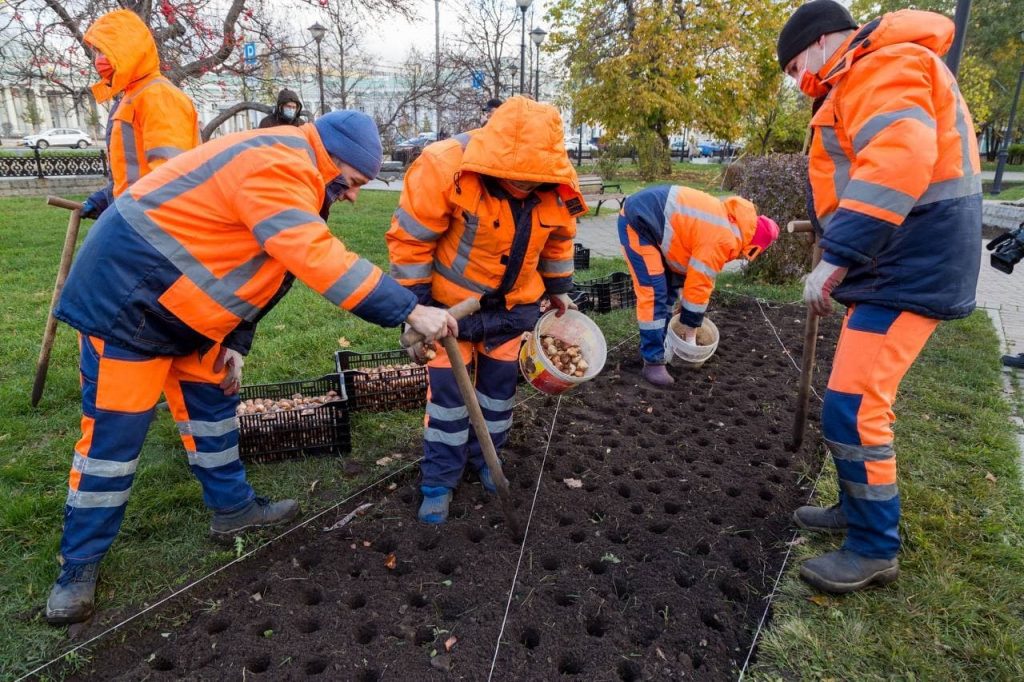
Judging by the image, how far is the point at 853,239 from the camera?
2.10 metres

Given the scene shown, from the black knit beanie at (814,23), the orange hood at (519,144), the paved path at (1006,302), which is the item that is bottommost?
the paved path at (1006,302)

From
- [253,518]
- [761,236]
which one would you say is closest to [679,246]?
[761,236]

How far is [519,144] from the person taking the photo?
95.9 inches

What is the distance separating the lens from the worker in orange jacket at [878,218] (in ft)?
6.65

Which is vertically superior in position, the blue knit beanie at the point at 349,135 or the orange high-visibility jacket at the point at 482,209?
the blue knit beanie at the point at 349,135

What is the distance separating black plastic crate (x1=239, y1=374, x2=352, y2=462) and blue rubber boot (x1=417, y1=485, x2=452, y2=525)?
28.2 inches

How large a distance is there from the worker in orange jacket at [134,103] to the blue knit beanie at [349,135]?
1.62 meters

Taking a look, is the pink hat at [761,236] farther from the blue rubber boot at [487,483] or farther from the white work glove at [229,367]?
the white work glove at [229,367]

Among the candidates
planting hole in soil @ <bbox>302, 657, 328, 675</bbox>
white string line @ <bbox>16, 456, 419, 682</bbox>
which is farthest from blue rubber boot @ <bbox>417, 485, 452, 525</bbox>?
planting hole in soil @ <bbox>302, 657, 328, 675</bbox>

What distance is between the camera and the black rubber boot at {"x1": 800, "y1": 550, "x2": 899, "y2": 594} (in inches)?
95.0

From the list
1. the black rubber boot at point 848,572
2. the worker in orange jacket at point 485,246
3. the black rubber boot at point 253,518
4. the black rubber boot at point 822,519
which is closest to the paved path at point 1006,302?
the black rubber boot at point 822,519

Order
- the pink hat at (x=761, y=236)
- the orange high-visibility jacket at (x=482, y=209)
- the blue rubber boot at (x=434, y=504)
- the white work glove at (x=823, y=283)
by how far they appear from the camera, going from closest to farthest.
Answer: the white work glove at (x=823, y=283) → the orange high-visibility jacket at (x=482, y=209) → the blue rubber boot at (x=434, y=504) → the pink hat at (x=761, y=236)

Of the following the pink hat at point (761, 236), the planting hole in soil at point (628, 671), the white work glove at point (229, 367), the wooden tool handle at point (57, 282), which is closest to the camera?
the planting hole in soil at point (628, 671)

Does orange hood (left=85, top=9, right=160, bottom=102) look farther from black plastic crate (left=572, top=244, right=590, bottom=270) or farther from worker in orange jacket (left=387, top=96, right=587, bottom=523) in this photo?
black plastic crate (left=572, top=244, right=590, bottom=270)
